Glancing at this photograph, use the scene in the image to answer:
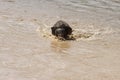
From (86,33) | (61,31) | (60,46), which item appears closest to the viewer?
(60,46)

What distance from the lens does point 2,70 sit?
6000 millimetres

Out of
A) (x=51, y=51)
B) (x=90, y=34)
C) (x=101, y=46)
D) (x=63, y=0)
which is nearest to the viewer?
(x=51, y=51)

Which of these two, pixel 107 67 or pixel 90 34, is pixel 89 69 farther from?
pixel 90 34

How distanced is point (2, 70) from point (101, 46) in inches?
113

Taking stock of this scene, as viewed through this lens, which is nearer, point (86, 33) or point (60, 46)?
point (60, 46)

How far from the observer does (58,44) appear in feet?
26.4

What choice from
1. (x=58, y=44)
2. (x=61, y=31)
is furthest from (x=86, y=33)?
(x=58, y=44)

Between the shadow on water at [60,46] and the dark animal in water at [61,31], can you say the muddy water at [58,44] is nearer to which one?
the shadow on water at [60,46]

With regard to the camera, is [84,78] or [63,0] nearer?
[84,78]

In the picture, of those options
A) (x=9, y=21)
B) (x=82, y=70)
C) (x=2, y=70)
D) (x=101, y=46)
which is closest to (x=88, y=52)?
(x=101, y=46)

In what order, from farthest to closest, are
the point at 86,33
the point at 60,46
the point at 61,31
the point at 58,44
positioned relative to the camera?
the point at 86,33 → the point at 61,31 → the point at 58,44 → the point at 60,46

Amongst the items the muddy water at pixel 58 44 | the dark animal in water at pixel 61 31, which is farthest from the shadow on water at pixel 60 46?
the dark animal in water at pixel 61 31

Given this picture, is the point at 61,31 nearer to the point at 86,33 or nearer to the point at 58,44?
the point at 58,44

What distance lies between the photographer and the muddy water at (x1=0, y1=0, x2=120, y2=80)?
615cm
